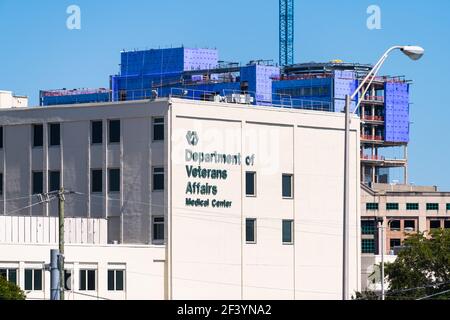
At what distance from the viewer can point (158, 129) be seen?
243ft

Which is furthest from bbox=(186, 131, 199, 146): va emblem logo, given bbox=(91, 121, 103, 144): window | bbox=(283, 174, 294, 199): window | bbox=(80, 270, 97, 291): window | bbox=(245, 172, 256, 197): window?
bbox=(80, 270, 97, 291): window

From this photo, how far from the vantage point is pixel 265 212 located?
77.0 m

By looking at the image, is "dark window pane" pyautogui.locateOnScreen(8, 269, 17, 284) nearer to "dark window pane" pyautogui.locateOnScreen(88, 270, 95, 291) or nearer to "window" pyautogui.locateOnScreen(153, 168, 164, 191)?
"dark window pane" pyautogui.locateOnScreen(88, 270, 95, 291)

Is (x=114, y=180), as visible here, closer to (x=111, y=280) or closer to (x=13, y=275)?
(x=111, y=280)

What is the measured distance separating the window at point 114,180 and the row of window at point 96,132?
1.80 m

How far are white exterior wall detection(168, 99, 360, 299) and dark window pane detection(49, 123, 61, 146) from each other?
866 centimetres

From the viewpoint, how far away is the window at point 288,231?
78.1 m

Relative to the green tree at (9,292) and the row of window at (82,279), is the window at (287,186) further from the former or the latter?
the green tree at (9,292)

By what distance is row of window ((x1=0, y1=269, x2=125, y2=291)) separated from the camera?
6488 centimetres

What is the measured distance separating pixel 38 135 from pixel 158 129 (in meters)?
9.20

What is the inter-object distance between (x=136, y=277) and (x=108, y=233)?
5863mm

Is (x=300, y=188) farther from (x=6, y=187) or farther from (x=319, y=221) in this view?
(x=6, y=187)

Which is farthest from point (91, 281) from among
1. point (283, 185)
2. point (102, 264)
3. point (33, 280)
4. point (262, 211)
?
point (283, 185)

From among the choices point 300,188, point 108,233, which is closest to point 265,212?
point 300,188
